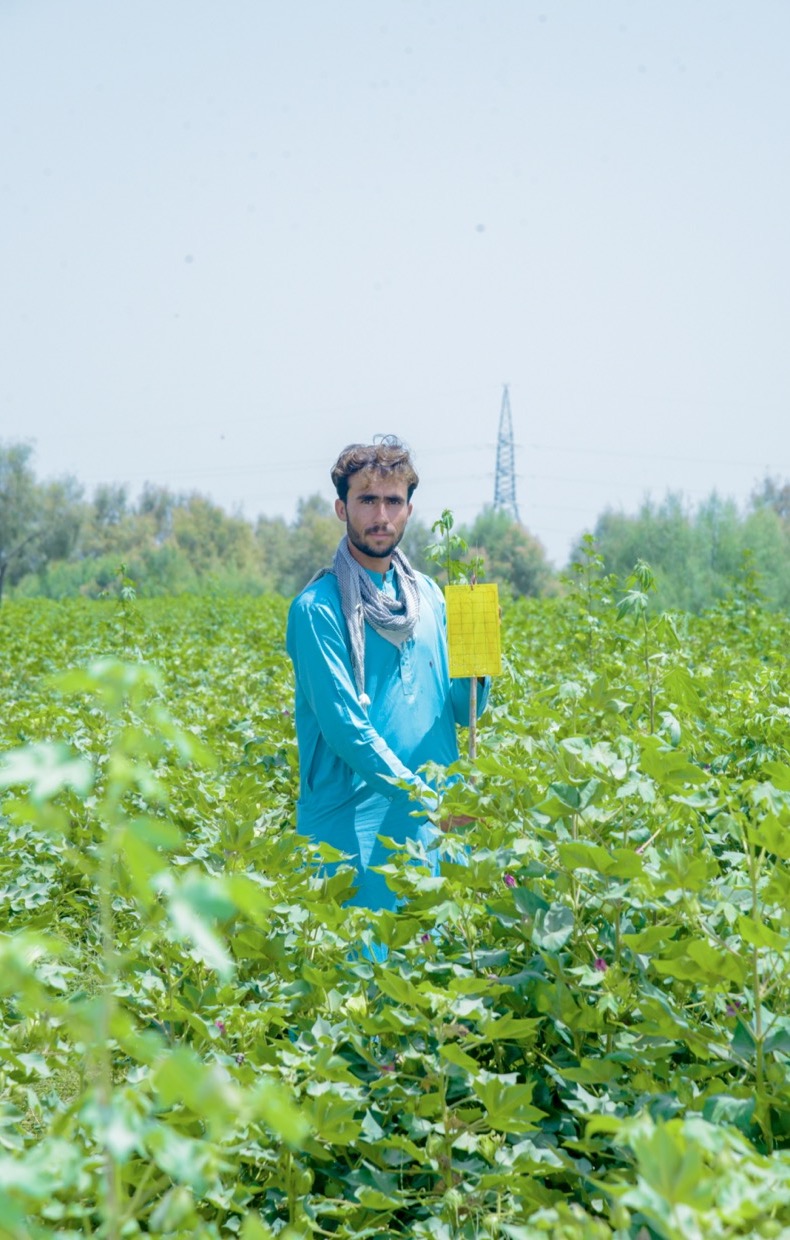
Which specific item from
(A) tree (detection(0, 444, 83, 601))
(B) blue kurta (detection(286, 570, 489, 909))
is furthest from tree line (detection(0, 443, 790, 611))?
(B) blue kurta (detection(286, 570, 489, 909))

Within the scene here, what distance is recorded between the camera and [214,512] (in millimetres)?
65500

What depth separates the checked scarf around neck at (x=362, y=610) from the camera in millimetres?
3049

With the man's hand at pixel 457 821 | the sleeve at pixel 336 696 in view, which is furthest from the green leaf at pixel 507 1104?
the sleeve at pixel 336 696

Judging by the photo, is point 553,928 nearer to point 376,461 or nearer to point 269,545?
point 376,461

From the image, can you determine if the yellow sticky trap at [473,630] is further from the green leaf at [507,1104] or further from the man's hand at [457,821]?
the green leaf at [507,1104]

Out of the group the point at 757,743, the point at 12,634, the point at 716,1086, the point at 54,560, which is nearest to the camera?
the point at 716,1086

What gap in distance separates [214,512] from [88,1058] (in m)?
64.8

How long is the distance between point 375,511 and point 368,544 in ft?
0.28

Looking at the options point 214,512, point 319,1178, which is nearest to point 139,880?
point 319,1178

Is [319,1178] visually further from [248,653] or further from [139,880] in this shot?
[248,653]

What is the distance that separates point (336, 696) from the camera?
9.54 ft

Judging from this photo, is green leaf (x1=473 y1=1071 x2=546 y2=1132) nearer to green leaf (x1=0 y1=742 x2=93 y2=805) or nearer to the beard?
green leaf (x1=0 y1=742 x2=93 y2=805)

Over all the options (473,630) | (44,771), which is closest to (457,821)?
(473,630)

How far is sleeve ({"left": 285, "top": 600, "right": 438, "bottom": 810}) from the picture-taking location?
2.86 meters
